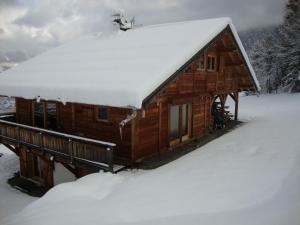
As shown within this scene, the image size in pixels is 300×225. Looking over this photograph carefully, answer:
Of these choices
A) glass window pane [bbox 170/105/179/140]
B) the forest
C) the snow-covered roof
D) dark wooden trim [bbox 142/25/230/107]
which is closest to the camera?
dark wooden trim [bbox 142/25/230/107]

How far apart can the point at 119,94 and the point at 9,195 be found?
26.3ft

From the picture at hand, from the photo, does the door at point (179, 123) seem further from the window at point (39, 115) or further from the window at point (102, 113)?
the window at point (39, 115)

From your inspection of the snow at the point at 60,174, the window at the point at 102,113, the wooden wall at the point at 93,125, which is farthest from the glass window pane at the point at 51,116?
the window at the point at 102,113

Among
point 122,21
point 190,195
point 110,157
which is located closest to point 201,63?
point 122,21

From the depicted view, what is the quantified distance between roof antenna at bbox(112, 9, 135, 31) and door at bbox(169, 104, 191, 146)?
7152 mm

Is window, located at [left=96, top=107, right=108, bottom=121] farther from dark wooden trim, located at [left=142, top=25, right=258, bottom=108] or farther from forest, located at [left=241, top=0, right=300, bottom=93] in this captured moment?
forest, located at [left=241, top=0, right=300, bottom=93]

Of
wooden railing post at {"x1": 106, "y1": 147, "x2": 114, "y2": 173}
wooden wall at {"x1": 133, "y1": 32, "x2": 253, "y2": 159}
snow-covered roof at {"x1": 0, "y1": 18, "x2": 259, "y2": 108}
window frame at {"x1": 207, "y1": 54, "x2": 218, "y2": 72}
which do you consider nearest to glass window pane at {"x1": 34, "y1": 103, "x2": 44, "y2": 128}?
snow-covered roof at {"x1": 0, "y1": 18, "x2": 259, "y2": 108}

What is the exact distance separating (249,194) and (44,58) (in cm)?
1403

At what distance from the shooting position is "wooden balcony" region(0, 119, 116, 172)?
32.1ft

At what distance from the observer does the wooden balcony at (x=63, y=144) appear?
9773 millimetres

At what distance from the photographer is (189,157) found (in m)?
11.5

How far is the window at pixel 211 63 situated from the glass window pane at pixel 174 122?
354 centimetres

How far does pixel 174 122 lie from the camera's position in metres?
13.4

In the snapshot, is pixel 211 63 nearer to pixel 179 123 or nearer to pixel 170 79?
pixel 179 123
